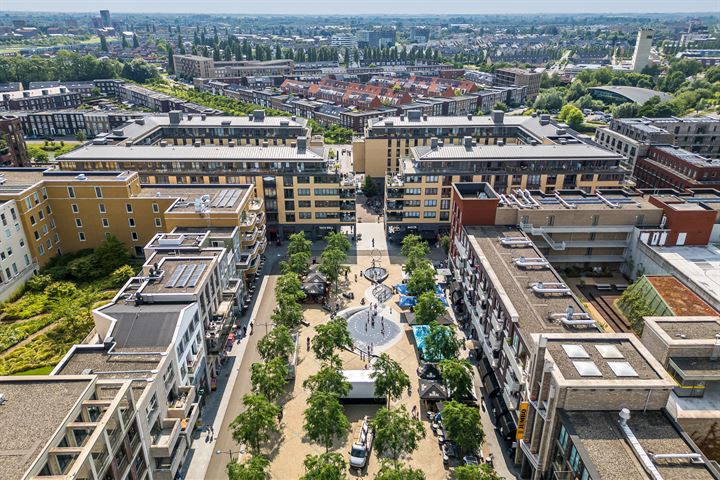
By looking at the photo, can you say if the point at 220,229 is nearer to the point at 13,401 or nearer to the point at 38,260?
the point at 38,260

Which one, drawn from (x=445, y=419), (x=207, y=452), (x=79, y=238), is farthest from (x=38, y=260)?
(x=445, y=419)

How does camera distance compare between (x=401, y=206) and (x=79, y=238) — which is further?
(x=401, y=206)

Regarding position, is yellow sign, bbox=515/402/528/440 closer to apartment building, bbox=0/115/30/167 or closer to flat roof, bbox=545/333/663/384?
flat roof, bbox=545/333/663/384

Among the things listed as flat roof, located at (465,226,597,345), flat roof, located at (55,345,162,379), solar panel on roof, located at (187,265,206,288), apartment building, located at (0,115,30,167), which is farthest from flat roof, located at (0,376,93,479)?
apartment building, located at (0,115,30,167)

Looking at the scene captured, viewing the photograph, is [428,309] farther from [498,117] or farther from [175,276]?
[498,117]

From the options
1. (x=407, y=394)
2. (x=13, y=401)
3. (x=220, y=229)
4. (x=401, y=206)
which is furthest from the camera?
(x=401, y=206)

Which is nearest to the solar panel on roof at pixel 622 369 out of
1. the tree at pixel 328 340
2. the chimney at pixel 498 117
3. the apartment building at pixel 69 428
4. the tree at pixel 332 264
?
the tree at pixel 328 340

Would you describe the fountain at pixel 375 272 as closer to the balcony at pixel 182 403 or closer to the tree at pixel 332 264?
the tree at pixel 332 264
